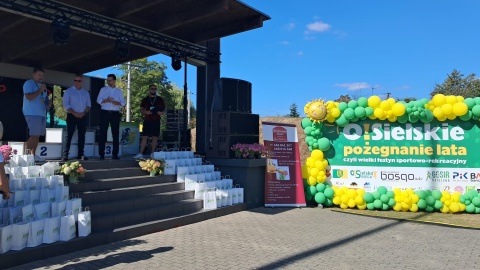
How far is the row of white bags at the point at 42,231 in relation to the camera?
433 centimetres

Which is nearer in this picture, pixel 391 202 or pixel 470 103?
pixel 470 103

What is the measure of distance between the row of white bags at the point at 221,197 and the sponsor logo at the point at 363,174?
277 cm

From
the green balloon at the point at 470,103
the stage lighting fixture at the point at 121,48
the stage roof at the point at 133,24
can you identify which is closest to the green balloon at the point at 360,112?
the green balloon at the point at 470,103

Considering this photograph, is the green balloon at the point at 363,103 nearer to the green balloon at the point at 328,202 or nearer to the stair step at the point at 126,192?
the green balloon at the point at 328,202

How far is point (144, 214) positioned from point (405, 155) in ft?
19.6

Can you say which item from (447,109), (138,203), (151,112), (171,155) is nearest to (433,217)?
(447,109)

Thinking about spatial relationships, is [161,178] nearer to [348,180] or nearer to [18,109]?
[348,180]

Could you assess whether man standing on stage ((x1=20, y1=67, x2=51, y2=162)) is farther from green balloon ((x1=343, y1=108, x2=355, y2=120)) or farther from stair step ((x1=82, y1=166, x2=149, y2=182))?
green balloon ((x1=343, y1=108, x2=355, y2=120))

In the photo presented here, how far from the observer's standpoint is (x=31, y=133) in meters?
6.22

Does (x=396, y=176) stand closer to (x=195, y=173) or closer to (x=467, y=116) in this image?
(x=467, y=116)

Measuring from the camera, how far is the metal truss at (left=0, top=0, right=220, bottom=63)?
23.4 feet

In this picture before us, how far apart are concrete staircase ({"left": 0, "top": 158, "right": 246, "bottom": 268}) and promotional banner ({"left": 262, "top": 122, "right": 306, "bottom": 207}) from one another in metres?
0.97

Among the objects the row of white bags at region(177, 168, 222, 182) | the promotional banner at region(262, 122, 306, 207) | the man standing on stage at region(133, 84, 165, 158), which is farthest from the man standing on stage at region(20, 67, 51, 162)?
the promotional banner at region(262, 122, 306, 207)

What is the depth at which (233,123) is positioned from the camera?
891 cm
